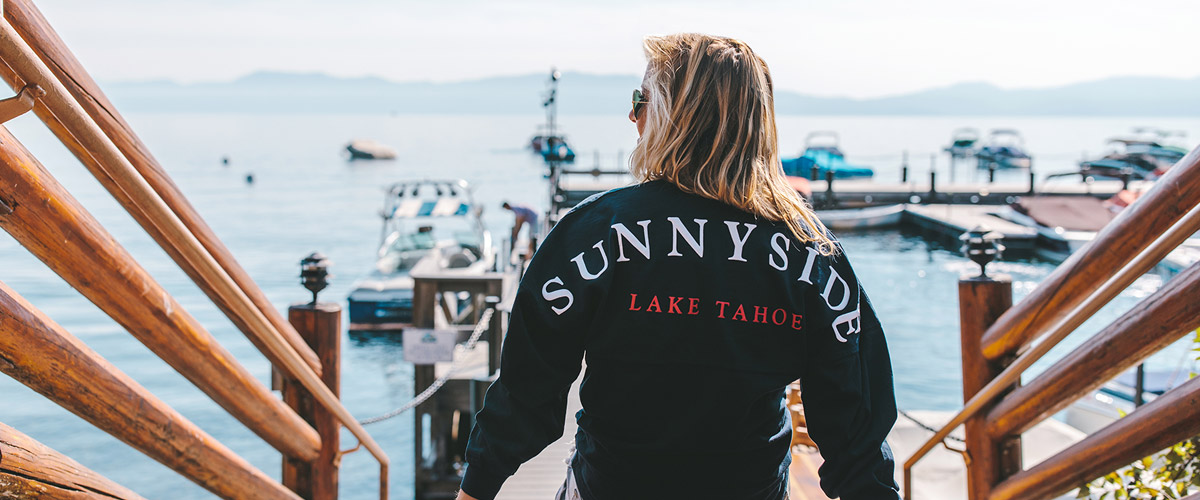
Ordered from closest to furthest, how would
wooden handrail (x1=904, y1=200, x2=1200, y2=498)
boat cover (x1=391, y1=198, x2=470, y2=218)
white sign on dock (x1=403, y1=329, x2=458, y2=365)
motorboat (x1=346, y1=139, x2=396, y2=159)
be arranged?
wooden handrail (x1=904, y1=200, x2=1200, y2=498) < white sign on dock (x1=403, y1=329, x2=458, y2=365) < boat cover (x1=391, y1=198, x2=470, y2=218) < motorboat (x1=346, y1=139, x2=396, y2=159)

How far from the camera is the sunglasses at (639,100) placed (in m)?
1.76

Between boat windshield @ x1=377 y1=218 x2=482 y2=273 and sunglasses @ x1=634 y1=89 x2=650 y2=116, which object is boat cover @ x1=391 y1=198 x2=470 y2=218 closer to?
boat windshield @ x1=377 y1=218 x2=482 y2=273

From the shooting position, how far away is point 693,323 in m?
1.60

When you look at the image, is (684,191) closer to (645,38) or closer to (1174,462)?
(645,38)

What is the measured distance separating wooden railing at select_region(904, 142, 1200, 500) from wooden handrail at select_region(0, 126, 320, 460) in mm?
2147

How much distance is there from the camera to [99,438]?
15.3 metres

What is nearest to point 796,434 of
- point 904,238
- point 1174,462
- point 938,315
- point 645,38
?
point 1174,462

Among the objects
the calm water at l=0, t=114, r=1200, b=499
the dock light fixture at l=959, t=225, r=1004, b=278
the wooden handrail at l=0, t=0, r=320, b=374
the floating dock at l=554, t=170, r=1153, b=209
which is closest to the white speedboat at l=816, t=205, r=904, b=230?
the calm water at l=0, t=114, r=1200, b=499

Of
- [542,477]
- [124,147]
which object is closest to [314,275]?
[124,147]

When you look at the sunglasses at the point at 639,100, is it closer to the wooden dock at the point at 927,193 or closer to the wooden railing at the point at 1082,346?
the wooden railing at the point at 1082,346

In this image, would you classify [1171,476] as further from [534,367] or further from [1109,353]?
[534,367]

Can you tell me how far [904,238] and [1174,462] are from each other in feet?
81.7

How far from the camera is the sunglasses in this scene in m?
1.76

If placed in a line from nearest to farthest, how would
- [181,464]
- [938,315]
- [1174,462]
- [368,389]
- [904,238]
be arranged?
[181,464]
[1174,462]
[368,389]
[938,315]
[904,238]
